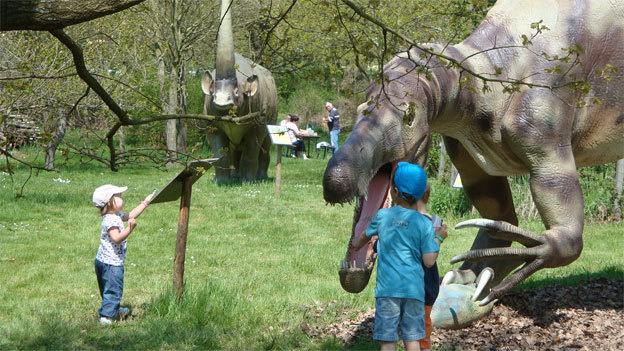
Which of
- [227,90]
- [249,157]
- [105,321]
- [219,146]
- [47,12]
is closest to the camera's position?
[47,12]

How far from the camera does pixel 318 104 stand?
28.1 m

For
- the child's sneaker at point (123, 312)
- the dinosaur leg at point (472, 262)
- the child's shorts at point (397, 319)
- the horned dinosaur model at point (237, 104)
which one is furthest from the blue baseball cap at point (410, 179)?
the horned dinosaur model at point (237, 104)

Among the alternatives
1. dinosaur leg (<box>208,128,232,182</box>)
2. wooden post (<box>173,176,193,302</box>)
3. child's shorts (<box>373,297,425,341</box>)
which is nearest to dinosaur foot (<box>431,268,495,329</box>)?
child's shorts (<box>373,297,425,341</box>)

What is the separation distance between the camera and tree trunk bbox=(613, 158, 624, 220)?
33.0ft

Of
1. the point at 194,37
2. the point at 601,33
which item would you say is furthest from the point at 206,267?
the point at 194,37

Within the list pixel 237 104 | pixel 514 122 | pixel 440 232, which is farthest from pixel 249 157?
pixel 440 232

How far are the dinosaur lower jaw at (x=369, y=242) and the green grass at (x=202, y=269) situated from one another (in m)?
1.05

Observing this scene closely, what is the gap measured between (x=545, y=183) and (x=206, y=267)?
13.2 feet

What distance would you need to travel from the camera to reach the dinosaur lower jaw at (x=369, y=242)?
3645 millimetres

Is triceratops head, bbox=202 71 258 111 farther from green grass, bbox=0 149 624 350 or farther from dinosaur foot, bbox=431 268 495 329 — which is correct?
dinosaur foot, bbox=431 268 495 329

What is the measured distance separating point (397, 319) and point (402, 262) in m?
0.29

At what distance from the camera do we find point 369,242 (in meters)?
3.84

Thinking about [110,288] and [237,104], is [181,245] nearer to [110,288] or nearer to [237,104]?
[110,288]

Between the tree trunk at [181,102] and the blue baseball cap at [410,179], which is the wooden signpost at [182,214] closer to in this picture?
the blue baseball cap at [410,179]
